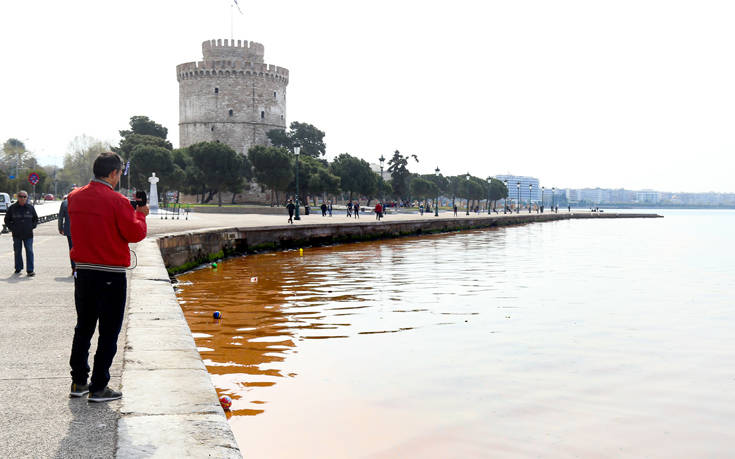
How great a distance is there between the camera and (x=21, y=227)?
11.5 meters

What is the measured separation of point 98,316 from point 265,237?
21883 millimetres

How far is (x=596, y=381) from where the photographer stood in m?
7.81

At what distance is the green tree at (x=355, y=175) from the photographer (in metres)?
85.2

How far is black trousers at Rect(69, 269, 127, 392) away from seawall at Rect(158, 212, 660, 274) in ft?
41.9

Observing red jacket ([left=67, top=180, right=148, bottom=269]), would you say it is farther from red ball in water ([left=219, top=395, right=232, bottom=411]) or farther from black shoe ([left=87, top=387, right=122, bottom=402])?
red ball in water ([left=219, top=395, right=232, bottom=411])

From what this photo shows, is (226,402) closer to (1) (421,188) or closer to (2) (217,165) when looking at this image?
(2) (217,165)

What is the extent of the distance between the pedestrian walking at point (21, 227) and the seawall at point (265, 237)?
5.10 metres

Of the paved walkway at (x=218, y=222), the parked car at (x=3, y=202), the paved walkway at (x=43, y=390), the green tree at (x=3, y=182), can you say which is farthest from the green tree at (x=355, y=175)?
the paved walkway at (x=43, y=390)

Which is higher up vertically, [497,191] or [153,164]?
[153,164]

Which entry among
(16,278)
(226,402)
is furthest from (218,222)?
(226,402)

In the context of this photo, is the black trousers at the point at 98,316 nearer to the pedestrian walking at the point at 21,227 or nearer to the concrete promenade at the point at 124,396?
the concrete promenade at the point at 124,396

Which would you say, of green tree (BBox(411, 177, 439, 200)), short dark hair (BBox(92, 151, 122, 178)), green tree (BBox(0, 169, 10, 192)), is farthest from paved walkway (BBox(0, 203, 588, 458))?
green tree (BBox(411, 177, 439, 200))

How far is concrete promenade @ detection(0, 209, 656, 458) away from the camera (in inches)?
141

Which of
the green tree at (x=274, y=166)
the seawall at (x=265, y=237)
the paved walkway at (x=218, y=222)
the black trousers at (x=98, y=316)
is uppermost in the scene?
the green tree at (x=274, y=166)
